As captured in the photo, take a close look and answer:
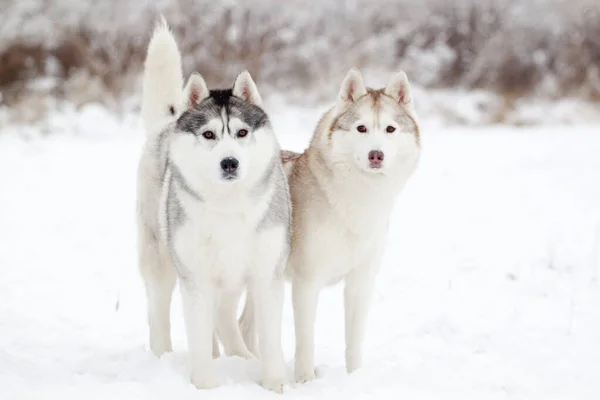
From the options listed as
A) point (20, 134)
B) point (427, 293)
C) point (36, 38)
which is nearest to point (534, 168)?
point (427, 293)

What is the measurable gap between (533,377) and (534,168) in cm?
615

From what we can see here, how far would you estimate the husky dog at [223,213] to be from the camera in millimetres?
2820

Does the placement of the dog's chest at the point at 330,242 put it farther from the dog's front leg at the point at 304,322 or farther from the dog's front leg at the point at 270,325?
the dog's front leg at the point at 270,325

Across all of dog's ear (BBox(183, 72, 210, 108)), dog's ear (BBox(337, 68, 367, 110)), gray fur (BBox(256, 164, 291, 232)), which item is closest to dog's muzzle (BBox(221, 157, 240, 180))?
Answer: gray fur (BBox(256, 164, 291, 232))

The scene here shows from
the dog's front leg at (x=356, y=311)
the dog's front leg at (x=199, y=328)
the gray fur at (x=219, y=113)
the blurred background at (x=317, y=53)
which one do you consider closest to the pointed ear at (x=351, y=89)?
the gray fur at (x=219, y=113)

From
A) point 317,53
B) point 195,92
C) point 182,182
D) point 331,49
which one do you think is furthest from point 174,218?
point 331,49

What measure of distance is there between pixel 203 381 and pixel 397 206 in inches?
200

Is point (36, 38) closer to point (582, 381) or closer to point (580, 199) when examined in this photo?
point (580, 199)

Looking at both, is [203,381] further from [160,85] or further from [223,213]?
[160,85]

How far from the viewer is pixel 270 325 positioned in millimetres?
3080

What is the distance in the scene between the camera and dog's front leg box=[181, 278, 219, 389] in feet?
9.76

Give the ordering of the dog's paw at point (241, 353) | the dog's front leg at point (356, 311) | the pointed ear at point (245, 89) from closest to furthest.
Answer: the pointed ear at point (245, 89) → the dog's front leg at point (356, 311) → the dog's paw at point (241, 353)

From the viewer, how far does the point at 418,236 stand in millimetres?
6520

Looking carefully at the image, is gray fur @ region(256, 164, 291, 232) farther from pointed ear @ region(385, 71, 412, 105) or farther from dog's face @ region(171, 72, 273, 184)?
pointed ear @ region(385, 71, 412, 105)
